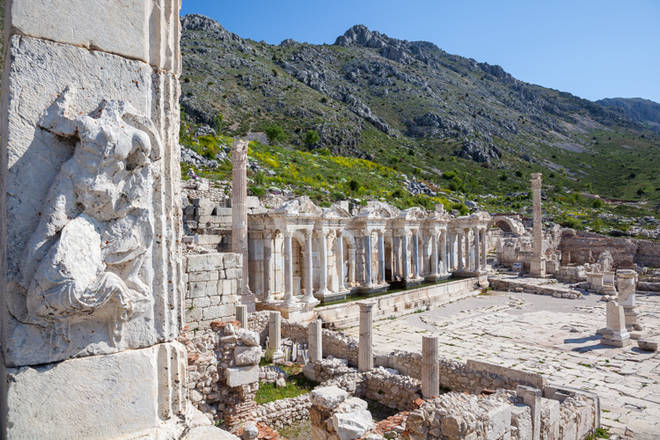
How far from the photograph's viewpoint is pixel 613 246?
35.6 meters

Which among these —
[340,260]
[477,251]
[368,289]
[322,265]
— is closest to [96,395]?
[322,265]

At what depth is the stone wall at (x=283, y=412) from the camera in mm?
8422

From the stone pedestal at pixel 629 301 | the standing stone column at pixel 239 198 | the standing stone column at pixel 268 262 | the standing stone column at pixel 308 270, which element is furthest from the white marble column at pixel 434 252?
the standing stone column at pixel 239 198

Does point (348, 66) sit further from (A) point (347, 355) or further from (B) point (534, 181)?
(A) point (347, 355)

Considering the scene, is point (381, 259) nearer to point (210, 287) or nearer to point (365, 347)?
point (365, 347)

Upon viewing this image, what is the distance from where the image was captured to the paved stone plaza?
32.3ft

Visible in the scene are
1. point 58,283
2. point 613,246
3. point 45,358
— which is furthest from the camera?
point 613,246

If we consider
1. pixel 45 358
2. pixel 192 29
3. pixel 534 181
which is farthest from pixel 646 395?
pixel 192 29

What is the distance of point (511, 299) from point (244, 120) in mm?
46638

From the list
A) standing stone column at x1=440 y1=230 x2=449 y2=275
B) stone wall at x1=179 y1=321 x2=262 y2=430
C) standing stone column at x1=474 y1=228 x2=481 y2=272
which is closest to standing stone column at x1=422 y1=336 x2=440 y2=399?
stone wall at x1=179 y1=321 x2=262 y2=430

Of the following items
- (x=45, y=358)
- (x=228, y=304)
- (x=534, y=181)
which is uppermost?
(x=534, y=181)

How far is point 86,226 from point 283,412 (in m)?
7.70

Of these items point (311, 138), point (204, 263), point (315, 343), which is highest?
point (311, 138)

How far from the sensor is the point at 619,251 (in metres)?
35.2
